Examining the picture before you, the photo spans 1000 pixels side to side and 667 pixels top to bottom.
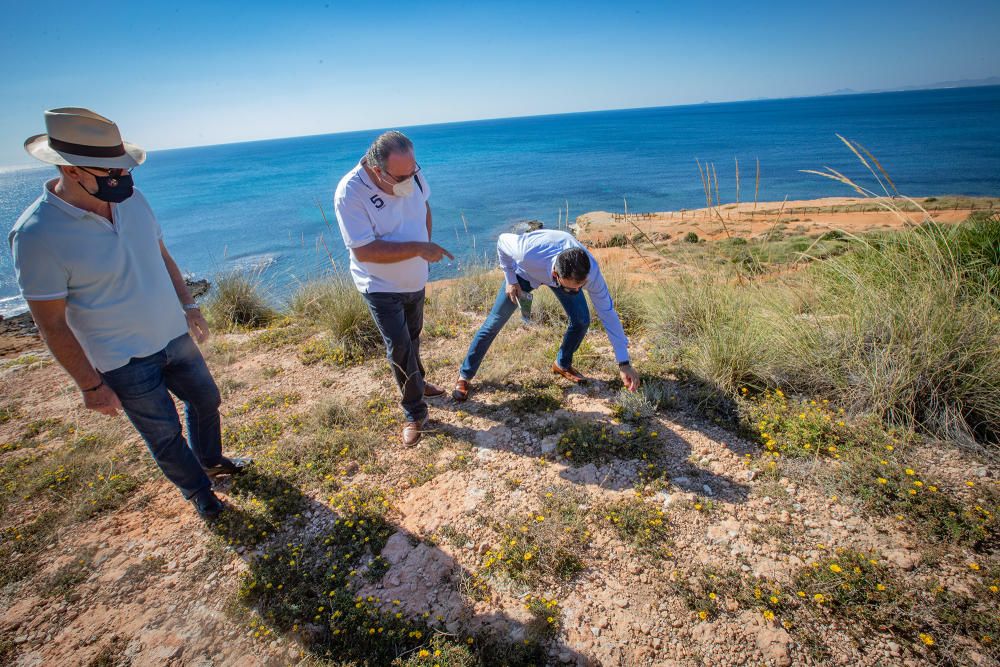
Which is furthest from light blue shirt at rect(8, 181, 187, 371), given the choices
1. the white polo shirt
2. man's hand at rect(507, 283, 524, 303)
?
man's hand at rect(507, 283, 524, 303)

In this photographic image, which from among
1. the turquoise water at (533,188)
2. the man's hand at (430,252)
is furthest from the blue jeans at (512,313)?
the turquoise water at (533,188)

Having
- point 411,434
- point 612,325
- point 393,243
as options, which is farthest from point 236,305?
point 612,325

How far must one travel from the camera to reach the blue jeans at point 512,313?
142 inches

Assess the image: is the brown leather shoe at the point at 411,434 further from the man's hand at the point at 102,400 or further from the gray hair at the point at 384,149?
the gray hair at the point at 384,149

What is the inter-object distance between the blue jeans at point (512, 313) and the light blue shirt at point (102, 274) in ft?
7.15

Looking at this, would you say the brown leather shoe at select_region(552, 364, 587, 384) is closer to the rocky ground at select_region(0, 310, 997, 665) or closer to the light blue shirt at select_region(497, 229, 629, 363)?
the rocky ground at select_region(0, 310, 997, 665)

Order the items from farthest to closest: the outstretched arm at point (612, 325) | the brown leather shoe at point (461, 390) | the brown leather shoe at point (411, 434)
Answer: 1. the brown leather shoe at point (461, 390)
2. the brown leather shoe at point (411, 434)
3. the outstretched arm at point (612, 325)

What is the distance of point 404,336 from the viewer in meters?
3.19

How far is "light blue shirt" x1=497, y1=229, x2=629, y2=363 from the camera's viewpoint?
3240mm

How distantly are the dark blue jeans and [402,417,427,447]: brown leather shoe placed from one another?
46 millimetres

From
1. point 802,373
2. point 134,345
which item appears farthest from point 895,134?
point 134,345

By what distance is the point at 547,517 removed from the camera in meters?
2.65

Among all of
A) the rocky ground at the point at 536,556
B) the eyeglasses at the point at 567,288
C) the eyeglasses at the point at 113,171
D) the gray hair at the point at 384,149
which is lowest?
the rocky ground at the point at 536,556

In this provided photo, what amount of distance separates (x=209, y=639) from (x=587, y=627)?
187 cm
